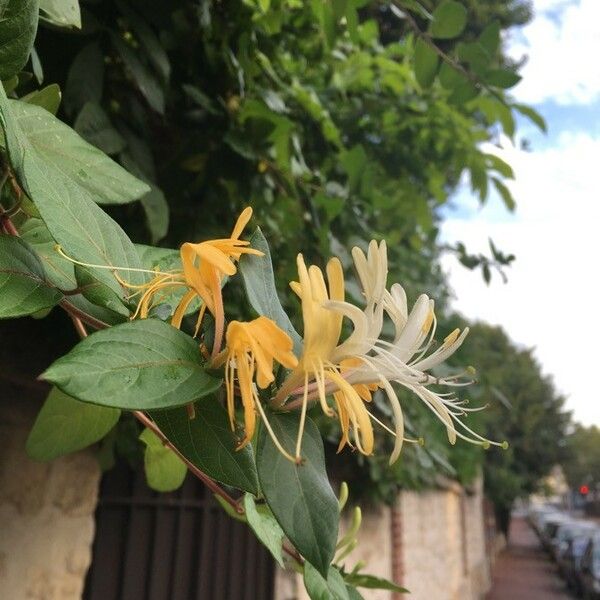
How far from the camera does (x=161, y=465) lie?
0.63 m

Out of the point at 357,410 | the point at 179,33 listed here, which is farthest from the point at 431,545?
the point at 357,410

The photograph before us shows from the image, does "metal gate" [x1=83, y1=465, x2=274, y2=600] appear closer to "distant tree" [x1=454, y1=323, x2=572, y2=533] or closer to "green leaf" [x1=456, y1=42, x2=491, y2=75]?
"green leaf" [x1=456, y1=42, x2=491, y2=75]

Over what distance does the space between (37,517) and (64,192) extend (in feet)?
3.40

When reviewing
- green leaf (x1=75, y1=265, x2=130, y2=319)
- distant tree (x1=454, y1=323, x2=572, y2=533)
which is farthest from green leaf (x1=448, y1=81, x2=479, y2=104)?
distant tree (x1=454, y1=323, x2=572, y2=533)

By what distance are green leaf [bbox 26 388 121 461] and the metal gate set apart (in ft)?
3.72

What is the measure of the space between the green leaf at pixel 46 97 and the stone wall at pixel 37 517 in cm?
75

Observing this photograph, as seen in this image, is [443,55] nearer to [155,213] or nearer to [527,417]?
[155,213]

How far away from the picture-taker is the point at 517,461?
15.1 meters

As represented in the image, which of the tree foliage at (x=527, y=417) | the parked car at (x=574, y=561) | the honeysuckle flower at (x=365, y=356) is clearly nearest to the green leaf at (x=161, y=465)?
the honeysuckle flower at (x=365, y=356)

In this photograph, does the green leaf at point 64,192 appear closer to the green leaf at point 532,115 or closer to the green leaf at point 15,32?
the green leaf at point 15,32

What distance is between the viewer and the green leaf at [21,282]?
0.33 m

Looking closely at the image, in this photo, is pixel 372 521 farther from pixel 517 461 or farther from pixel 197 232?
pixel 517 461

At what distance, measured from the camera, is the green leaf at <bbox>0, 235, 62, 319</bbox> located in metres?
0.33

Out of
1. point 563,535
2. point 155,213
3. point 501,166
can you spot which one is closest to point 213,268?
point 155,213
